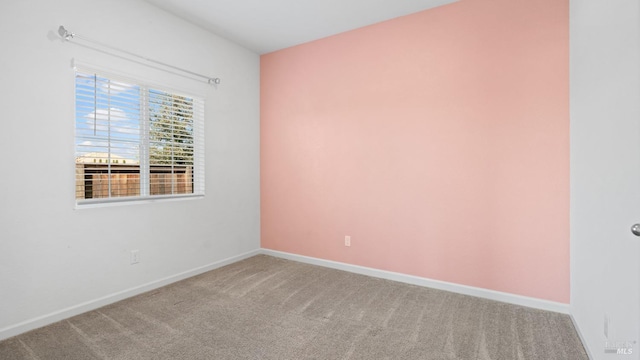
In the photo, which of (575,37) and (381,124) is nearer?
(575,37)

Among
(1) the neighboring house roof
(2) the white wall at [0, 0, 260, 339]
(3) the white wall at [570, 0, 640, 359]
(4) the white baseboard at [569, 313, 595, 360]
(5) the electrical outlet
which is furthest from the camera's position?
(5) the electrical outlet

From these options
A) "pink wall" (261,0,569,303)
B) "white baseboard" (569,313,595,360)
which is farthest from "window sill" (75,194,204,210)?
"white baseboard" (569,313,595,360)

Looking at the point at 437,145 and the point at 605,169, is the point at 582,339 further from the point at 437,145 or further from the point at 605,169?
the point at 437,145

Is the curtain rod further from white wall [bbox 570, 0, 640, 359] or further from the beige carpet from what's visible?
white wall [bbox 570, 0, 640, 359]

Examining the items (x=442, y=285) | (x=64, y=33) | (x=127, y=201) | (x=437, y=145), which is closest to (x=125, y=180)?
(x=127, y=201)

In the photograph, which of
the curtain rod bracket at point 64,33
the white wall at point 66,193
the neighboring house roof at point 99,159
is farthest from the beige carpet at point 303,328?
the curtain rod bracket at point 64,33

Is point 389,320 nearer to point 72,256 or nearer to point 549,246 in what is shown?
point 549,246

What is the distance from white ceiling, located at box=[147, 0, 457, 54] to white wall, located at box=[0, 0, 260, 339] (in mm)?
256

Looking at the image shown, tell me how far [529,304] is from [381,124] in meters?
2.17

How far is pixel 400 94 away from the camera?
123 inches

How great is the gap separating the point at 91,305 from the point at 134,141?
148 cm

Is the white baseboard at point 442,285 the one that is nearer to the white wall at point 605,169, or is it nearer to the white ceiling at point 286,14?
the white wall at point 605,169

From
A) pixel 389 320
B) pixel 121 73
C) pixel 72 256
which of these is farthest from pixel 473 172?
pixel 72 256

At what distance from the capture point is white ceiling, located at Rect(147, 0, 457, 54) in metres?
2.86
